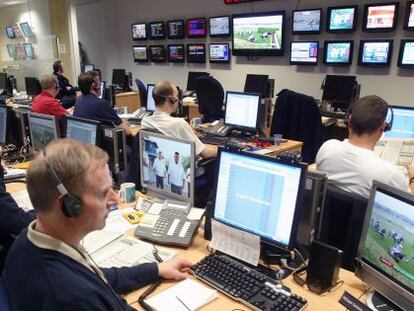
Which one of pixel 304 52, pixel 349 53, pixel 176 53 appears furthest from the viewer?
pixel 176 53

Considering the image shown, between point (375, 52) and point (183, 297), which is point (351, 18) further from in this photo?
point (183, 297)

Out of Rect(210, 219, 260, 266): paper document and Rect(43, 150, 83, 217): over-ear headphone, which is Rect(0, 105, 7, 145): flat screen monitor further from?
Rect(43, 150, 83, 217): over-ear headphone

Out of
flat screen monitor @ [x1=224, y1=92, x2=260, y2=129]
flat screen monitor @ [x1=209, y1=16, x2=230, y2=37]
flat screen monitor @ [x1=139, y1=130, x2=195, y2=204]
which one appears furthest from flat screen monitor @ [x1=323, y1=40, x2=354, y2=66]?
flat screen monitor @ [x1=139, y1=130, x2=195, y2=204]

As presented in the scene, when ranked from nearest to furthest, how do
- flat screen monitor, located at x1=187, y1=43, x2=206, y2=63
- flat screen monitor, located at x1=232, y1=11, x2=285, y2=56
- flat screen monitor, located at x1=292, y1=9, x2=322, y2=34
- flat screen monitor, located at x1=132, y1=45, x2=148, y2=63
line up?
1. flat screen monitor, located at x1=292, y1=9, x2=322, y2=34
2. flat screen monitor, located at x1=232, y1=11, x2=285, y2=56
3. flat screen monitor, located at x1=187, y1=43, x2=206, y2=63
4. flat screen monitor, located at x1=132, y1=45, x2=148, y2=63

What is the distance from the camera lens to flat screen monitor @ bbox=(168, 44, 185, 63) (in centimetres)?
755

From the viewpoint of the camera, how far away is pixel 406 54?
185 inches

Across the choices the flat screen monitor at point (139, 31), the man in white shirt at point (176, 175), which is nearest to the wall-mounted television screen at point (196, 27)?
the flat screen monitor at point (139, 31)

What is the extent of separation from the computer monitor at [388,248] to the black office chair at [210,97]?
3.99m

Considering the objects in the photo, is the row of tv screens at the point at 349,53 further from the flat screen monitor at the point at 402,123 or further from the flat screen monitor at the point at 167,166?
the flat screen monitor at the point at 167,166

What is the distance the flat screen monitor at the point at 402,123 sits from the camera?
9.66 ft

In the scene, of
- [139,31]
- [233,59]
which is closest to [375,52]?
[233,59]

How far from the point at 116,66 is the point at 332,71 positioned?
18.2 feet

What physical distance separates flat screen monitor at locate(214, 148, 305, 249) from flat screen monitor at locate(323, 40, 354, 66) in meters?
4.31

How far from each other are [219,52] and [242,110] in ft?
10.4
